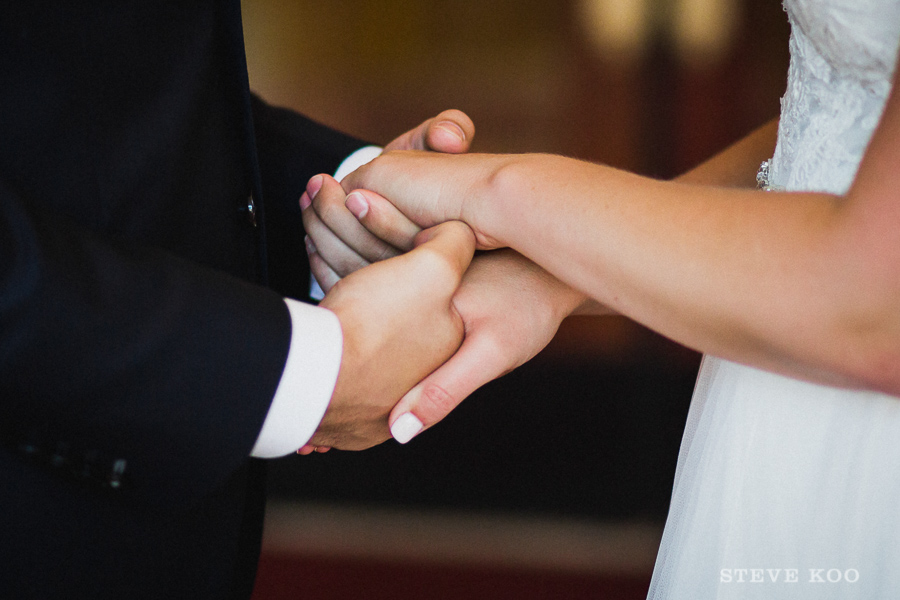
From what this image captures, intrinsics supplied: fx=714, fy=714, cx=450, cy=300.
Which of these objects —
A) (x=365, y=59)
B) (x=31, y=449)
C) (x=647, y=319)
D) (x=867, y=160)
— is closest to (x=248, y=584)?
(x=31, y=449)

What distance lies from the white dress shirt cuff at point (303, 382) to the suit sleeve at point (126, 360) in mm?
19

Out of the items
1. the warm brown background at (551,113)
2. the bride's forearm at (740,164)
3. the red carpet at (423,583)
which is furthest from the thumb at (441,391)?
the warm brown background at (551,113)

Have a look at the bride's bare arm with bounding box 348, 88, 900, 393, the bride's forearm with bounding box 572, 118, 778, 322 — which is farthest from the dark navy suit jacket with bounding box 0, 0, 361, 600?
the bride's forearm with bounding box 572, 118, 778, 322

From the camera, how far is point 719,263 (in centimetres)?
65

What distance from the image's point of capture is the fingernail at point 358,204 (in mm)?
918

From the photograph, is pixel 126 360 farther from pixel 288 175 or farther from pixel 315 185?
pixel 288 175

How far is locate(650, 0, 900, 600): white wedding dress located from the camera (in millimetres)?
756

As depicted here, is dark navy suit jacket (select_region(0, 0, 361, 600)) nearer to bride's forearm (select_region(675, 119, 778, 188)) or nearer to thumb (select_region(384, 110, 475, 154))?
thumb (select_region(384, 110, 475, 154))

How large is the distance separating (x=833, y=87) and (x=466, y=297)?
0.48 metres

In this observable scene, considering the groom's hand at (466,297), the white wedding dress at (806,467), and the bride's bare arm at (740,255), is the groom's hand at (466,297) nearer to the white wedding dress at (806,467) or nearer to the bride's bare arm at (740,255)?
the bride's bare arm at (740,255)

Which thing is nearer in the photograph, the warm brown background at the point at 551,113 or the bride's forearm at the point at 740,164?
the bride's forearm at the point at 740,164

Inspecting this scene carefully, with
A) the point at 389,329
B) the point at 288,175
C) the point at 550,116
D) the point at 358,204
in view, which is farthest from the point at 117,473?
the point at 550,116

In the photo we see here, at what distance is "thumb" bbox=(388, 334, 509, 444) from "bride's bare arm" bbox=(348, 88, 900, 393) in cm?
14

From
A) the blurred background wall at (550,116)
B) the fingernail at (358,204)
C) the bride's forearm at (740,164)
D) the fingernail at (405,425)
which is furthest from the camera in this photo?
the blurred background wall at (550,116)
